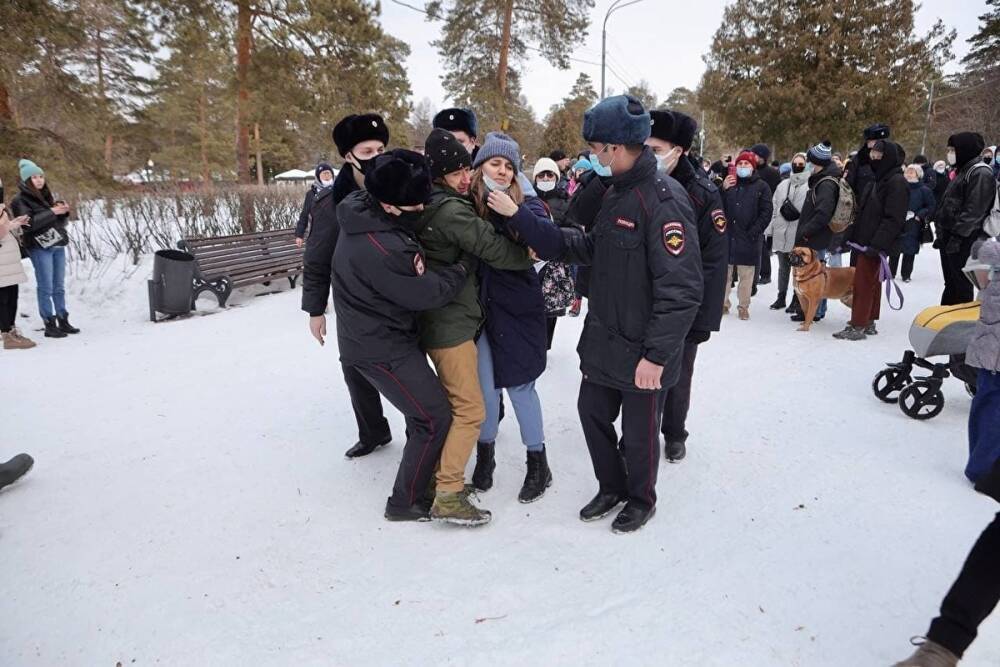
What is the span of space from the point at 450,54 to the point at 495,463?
2109cm

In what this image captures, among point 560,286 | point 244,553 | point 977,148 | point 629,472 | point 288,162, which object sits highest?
point 288,162

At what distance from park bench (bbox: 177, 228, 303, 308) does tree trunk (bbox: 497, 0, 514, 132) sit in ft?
43.8

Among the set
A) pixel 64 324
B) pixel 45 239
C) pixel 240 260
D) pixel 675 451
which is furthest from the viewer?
pixel 240 260

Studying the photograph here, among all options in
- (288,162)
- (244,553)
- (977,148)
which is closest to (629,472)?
(244,553)

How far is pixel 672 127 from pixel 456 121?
1.27m

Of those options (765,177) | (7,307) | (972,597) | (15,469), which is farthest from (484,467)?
(765,177)

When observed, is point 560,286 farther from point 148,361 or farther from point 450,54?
point 450,54

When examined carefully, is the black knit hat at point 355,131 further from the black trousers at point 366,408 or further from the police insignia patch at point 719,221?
the police insignia patch at point 719,221

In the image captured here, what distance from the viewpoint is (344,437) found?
4.07m

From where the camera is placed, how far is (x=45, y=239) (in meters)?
6.47

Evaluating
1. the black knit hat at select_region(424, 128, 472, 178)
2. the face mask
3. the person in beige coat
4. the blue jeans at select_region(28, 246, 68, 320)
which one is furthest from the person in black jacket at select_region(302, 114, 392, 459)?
the blue jeans at select_region(28, 246, 68, 320)

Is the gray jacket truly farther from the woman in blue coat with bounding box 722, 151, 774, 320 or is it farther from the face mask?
the woman in blue coat with bounding box 722, 151, 774, 320

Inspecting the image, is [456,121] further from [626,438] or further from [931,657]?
[931,657]

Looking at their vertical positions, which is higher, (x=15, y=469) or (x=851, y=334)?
(x=851, y=334)
